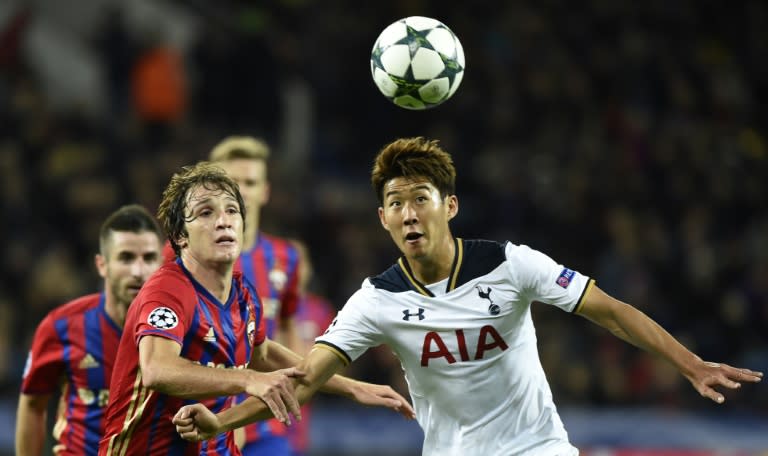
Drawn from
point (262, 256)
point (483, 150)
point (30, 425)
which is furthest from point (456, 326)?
point (483, 150)

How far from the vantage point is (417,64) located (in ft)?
17.6

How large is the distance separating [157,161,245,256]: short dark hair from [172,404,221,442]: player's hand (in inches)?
30.6

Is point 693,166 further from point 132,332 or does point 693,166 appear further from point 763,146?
point 132,332

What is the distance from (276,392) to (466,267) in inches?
44.8

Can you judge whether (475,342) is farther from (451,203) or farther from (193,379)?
(193,379)

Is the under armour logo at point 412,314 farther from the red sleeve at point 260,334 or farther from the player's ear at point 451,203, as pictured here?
the red sleeve at point 260,334

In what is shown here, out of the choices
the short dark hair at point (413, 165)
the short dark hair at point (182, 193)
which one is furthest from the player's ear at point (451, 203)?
the short dark hair at point (182, 193)

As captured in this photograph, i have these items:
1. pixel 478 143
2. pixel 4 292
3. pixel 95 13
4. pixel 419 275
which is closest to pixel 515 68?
pixel 478 143

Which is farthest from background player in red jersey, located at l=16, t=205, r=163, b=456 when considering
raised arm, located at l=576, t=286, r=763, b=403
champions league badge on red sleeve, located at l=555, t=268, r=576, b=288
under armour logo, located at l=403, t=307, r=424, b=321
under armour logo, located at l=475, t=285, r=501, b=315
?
raised arm, located at l=576, t=286, r=763, b=403

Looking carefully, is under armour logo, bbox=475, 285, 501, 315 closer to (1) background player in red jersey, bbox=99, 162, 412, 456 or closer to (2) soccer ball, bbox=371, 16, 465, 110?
(1) background player in red jersey, bbox=99, 162, 412, 456

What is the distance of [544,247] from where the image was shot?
11.3 meters

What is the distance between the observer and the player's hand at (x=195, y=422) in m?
4.12

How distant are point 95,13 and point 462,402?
10.4m

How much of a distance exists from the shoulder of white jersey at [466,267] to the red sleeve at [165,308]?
3.10 feet
